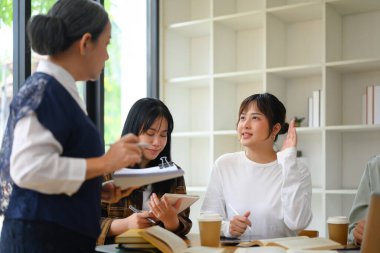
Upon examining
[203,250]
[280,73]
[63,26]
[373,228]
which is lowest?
[203,250]

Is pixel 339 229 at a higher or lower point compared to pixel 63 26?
lower

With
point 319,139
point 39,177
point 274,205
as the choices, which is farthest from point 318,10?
point 39,177

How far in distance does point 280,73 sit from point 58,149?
9.05 ft

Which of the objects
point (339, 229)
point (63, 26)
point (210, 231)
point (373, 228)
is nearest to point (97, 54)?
point (63, 26)

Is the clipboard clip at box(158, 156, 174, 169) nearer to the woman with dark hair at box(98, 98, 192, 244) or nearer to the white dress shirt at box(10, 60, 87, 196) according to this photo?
the woman with dark hair at box(98, 98, 192, 244)

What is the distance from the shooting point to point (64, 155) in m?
1.32

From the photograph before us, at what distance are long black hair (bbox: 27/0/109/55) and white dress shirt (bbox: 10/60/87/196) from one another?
0.67 feet

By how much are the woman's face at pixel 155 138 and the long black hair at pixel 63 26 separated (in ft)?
3.50

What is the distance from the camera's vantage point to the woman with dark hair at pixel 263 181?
2.38 meters

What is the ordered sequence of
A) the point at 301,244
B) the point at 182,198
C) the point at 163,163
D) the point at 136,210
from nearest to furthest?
the point at 301,244 < the point at 182,198 < the point at 136,210 < the point at 163,163

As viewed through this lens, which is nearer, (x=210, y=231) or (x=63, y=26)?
(x=63, y=26)

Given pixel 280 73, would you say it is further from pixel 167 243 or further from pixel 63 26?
pixel 63 26

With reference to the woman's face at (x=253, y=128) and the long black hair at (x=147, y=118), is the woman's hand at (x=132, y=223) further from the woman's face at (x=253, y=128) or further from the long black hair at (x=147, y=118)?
the woman's face at (x=253, y=128)

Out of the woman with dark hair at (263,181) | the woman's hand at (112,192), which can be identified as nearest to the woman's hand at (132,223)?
the woman with dark hair at (263,181)
